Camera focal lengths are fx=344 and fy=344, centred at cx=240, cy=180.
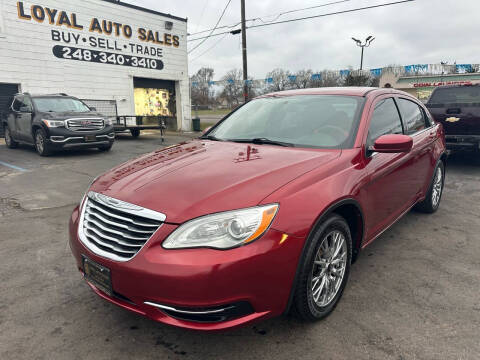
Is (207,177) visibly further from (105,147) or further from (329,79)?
(329,79)

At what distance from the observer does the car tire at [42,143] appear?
9.30 meters

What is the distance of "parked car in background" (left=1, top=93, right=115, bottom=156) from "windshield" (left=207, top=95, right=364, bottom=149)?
7150 millimetres

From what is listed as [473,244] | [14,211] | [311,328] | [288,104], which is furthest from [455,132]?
[14,211]

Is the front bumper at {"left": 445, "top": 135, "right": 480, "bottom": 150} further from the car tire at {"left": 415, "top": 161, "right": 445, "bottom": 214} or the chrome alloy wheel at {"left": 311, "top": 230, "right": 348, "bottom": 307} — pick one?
the chrome alloy wheel at {"left": 311, "top": 230, "right": 348, "bottom": 307}

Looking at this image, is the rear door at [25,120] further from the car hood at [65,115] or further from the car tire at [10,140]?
the car tire at [10,140]

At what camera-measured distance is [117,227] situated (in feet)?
6.73

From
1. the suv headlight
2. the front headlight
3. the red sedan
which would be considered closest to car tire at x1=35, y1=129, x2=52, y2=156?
the suv headlight

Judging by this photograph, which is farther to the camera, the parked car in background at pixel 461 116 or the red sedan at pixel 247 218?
the parked car in background at pixel 461 116

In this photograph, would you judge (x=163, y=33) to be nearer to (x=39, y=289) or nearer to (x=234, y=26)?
(x=234, y=26)

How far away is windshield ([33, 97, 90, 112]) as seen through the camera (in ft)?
32.2

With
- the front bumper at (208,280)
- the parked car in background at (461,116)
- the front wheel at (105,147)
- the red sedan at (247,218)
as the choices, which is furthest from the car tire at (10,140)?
the parked car in background at (461,116)

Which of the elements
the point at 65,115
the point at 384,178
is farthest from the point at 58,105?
the point at 384,178

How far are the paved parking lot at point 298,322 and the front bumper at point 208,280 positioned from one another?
0.38m

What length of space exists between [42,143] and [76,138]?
97cm
